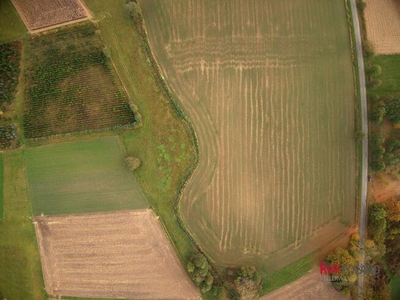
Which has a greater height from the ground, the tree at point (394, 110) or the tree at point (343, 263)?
the tree at point (394, 110)

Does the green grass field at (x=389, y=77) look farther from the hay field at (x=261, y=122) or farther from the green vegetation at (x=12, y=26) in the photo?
the green vegetation at (x=12, y=26)

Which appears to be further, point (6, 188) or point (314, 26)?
point (314, 26)

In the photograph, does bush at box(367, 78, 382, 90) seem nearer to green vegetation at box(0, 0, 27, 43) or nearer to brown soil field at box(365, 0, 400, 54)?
brown soil field at box(365, 0, 400, 54)

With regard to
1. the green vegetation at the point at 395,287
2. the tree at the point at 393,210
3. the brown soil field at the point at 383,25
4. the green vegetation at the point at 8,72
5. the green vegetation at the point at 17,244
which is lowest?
the green vegetation at the point at 395,287

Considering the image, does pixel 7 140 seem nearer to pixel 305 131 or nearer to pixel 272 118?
pixel 272 118

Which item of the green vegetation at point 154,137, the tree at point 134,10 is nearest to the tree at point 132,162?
the green vegetation at point 154,137

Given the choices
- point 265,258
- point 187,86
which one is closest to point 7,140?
point 187,86
